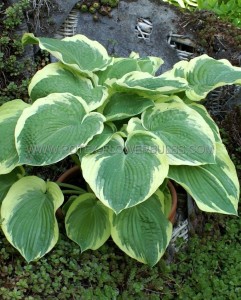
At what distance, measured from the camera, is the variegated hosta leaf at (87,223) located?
2258mm

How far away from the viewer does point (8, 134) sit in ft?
7.35

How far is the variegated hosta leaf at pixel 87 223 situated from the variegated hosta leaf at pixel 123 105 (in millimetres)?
400

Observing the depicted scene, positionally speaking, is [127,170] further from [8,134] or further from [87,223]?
[8,134]

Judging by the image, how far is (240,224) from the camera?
2652mm

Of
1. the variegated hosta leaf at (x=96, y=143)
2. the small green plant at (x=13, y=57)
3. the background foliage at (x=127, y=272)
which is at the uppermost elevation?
the variegated hosta leaf at (x=96, y=143)

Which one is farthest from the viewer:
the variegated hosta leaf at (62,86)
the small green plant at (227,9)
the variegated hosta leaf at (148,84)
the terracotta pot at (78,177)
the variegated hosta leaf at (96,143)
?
the small green plant at (227,9)

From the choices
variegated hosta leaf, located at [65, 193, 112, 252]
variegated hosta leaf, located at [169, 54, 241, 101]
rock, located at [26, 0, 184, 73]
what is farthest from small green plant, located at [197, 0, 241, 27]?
variegated hosta leaf, located at [65, 193, 112, 252]

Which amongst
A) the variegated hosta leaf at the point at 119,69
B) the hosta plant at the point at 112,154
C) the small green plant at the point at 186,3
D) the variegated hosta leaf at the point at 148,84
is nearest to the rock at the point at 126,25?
the small green plant at the point at 186,3

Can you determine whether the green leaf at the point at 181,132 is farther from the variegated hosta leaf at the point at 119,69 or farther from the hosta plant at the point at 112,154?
the variegated hosta leaf at the point at 119,69

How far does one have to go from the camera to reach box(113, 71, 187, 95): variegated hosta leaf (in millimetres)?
2227

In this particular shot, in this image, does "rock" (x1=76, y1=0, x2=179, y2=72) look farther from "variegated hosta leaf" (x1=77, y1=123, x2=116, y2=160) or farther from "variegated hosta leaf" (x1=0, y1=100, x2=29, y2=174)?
"variegated hosta leaf" (x1=77, y1=123, x2=116, y2=160)

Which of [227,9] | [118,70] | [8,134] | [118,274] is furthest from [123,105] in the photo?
[227,9]

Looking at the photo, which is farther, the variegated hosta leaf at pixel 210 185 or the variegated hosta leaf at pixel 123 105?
the variegated hosta leaf at pixel 123 105

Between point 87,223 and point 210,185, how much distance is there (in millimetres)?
564
